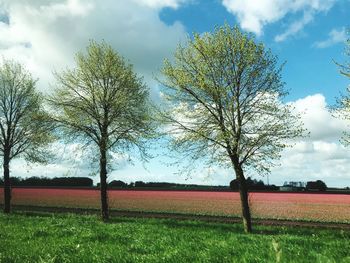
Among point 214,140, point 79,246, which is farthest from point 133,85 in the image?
point 79,246

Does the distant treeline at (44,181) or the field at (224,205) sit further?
the distant treeline at (44,181)

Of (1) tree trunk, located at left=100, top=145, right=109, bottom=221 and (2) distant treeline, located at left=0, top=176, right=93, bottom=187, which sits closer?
(1) tree trunk, located at left=100, top=145, right=109, bottom=221

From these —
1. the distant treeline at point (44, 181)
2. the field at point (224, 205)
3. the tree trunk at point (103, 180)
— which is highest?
the distant treeline at point (44, 181)

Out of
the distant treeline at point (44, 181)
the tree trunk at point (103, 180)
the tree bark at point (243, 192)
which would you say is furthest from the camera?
the distant treeline at point (44, 181)

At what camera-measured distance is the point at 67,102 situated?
33781 millimetres

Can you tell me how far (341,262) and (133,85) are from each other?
88.5 ft

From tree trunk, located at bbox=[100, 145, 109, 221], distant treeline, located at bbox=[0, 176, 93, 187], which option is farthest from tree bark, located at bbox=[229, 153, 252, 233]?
distant treeline, located at bbox=[0, 176, 93, 187]

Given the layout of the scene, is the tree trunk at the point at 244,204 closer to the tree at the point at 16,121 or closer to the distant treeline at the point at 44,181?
the tree at the point at 16,121

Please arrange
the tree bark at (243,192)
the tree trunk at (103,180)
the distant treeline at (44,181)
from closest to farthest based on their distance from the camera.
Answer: the tree bark at (243,192) → the tree trunk at (103,180) → the distant treeline at (44,181)

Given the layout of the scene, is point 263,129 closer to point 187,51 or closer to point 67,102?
point 187,51

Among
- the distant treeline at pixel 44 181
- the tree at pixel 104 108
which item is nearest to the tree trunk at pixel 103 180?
the tree at pixel 104 108

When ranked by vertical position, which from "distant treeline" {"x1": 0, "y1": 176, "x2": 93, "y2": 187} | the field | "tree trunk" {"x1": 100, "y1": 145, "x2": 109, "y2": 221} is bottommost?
the field

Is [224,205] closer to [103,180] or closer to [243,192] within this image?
[103,180]

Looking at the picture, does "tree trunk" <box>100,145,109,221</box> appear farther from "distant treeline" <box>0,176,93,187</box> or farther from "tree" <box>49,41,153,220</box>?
"distant treeline" <box>0,176,93,187</box>
